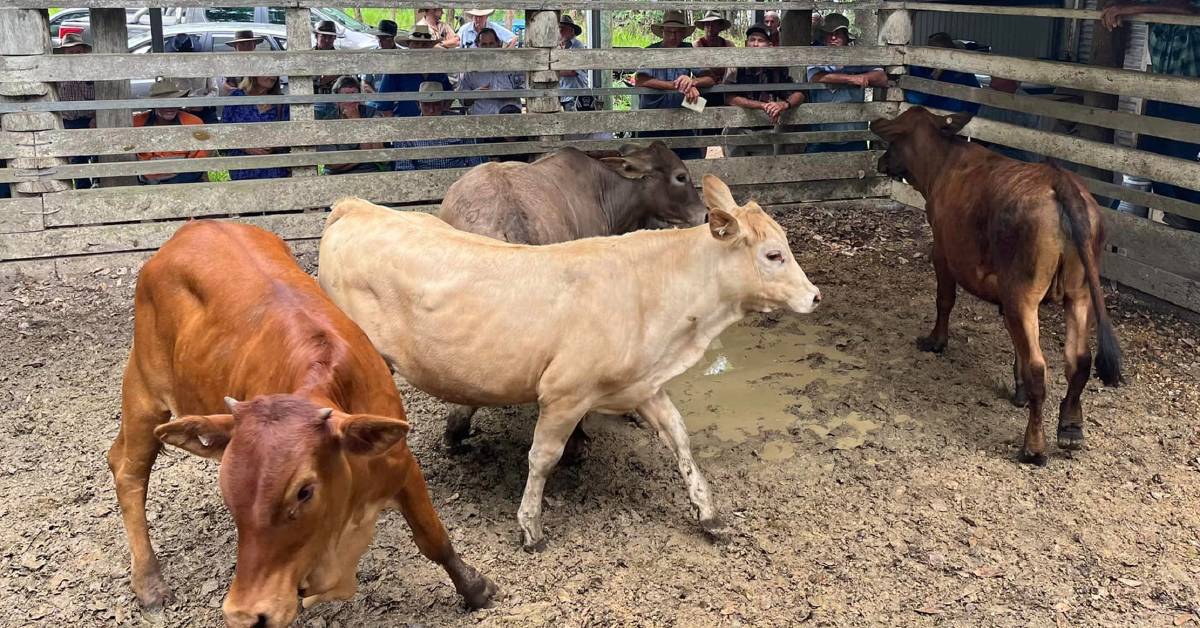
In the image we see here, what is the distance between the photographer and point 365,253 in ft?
16.5

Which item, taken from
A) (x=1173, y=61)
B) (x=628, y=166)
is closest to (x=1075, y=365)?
(x=628, y=166)

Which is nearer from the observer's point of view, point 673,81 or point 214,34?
point 673,81

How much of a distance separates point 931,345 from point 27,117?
6907 mm

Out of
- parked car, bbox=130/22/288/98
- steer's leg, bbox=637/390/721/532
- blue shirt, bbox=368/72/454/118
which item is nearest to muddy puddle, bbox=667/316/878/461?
steer's leg, bbox=637/390/721/532

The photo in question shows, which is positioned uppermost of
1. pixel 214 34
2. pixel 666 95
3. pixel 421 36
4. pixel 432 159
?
pixel 214 34

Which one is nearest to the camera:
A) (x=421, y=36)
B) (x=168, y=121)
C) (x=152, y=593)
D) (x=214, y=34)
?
(x=152, y=593)

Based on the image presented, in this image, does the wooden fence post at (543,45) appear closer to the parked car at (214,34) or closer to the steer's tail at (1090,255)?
the steer's tail at (1090,255)

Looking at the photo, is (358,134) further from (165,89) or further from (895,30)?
(895,30)

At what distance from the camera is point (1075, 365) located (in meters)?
5.61

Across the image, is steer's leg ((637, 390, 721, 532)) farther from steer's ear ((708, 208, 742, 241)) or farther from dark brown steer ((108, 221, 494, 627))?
dark brown steer ((108, 221, 494, 627))

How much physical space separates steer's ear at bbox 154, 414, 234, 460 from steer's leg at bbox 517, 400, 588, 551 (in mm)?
1681

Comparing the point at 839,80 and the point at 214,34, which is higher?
the point at 214,34

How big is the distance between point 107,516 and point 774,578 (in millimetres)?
3138

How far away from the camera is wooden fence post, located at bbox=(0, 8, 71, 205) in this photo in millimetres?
8016
